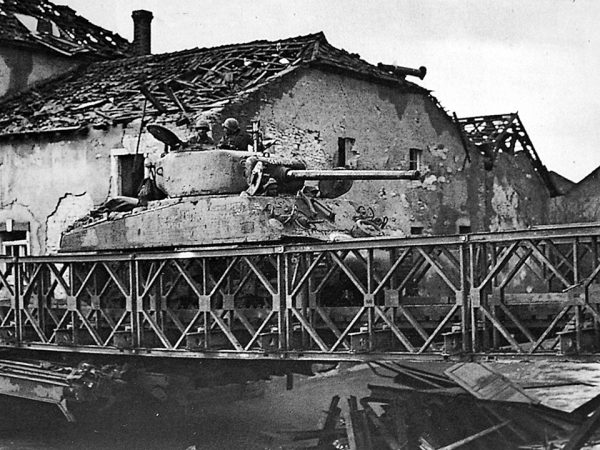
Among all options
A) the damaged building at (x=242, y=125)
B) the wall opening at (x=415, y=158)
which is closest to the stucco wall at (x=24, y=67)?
the damaged building at (x=242, y=125)

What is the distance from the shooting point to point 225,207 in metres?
12.7

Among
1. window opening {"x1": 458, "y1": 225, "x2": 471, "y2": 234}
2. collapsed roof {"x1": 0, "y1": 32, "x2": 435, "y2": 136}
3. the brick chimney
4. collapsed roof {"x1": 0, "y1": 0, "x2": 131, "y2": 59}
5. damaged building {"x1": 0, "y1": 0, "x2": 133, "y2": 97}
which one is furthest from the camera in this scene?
the brick chimney

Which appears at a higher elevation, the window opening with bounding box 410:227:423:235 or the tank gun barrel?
the tank gun barrel

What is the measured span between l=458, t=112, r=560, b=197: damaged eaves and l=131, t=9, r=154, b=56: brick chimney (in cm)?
1036

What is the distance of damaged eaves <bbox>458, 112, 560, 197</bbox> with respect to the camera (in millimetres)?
29781

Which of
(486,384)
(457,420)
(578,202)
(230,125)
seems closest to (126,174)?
(230,125)

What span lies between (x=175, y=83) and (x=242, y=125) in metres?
3.27

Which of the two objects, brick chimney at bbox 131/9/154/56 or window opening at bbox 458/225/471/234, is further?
brick chimney at bbox 131/9/154/56

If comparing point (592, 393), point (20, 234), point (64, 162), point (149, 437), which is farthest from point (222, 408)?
point (20, 234)

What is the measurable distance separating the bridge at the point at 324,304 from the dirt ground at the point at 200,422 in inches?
38.8

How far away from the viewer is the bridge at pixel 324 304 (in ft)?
30.7

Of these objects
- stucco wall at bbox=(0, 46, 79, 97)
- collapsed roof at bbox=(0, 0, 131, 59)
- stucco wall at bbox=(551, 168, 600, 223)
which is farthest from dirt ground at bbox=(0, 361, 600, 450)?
stucco wall at bbox=(551, 168, 600, 223)

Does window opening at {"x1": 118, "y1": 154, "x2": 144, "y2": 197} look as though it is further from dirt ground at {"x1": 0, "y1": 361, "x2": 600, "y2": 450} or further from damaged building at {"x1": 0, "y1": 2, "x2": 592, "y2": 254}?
dirt ground at {"x1": 0, "y1": 361, "x2": 600, "y2": 450}

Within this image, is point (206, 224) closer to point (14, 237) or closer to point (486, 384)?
point (486, 384)
